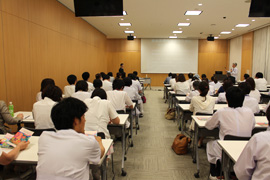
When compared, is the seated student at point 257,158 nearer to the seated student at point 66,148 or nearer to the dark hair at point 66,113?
the seated student at point 66,148

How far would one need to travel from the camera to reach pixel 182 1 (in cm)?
643

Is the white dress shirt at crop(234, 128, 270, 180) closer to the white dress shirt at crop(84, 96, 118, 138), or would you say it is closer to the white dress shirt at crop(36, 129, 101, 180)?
the white dress shirt at crop(36, 129, 101, 180)

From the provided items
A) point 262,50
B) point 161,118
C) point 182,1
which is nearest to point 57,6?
point 182,1

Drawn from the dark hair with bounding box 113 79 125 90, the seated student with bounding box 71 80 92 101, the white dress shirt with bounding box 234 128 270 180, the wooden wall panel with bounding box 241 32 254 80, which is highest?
the wooden wall panel with bounding box 241 32 254 80

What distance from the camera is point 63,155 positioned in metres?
1.40

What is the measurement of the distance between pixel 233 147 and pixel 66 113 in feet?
5.45

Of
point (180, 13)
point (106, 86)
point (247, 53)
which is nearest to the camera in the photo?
point (106, 86)

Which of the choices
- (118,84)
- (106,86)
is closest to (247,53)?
(106,86)

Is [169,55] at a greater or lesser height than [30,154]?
greater

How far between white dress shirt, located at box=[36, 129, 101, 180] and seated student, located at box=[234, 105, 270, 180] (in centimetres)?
116

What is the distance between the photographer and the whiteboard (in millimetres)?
14859

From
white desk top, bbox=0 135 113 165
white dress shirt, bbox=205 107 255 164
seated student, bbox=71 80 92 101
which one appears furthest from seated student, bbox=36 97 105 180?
seated student, bbox=71 80 92 101

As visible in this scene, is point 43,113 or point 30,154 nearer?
point 30,154

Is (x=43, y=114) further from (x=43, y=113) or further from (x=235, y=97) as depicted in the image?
(x=235, y=97)
